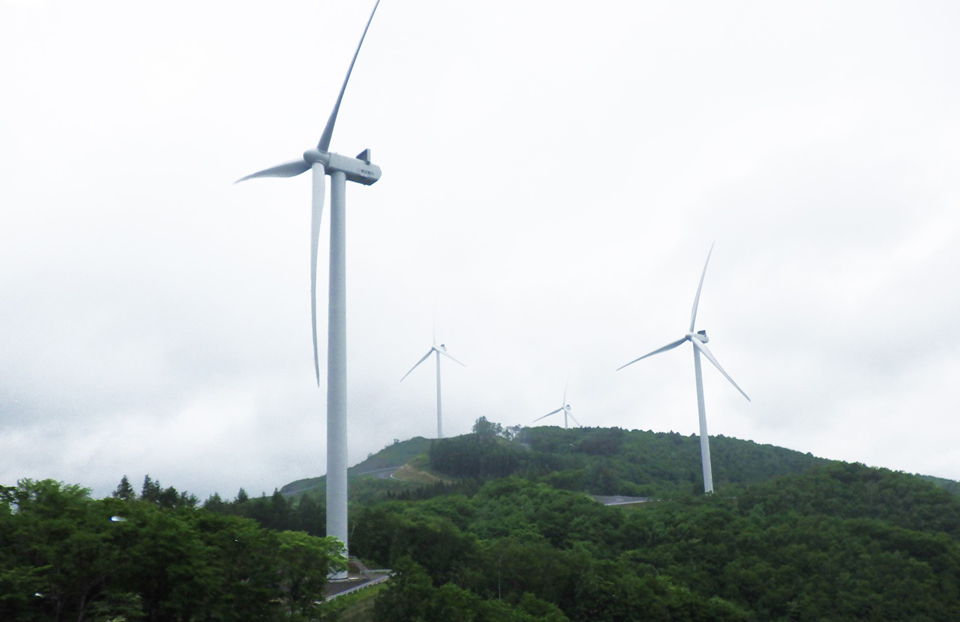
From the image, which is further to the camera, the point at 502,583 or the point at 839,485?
the point at 839,485

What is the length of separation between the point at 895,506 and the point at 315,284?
236 feet

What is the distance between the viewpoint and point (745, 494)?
81.3 meters

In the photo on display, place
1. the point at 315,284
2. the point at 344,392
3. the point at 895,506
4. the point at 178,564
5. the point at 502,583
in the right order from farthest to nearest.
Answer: the point at 895,506 → the point at 502,583 → the point at 344,392 → the point at 315,284 → the point at 178,564

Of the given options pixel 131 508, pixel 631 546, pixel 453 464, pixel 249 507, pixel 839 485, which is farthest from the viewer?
pixel 453 464

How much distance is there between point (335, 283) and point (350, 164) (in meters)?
7.61

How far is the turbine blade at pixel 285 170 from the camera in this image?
42.1 metres

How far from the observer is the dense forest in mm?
24547

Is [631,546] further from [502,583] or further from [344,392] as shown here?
[344,392]

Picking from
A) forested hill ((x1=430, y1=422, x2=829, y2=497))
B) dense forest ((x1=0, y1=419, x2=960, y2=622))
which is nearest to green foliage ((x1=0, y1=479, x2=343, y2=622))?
dense forest ((x1=0, y1=419, x2=960, y2=622))

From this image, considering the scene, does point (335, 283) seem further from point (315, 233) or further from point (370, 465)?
point (370, 465)

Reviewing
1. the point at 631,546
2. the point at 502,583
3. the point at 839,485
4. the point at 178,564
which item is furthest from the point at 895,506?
the point at 178,564

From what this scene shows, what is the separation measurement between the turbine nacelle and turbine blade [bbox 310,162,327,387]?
1.79 ft

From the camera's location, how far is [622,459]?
5364 inches

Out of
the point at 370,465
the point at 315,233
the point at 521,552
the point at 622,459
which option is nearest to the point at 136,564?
the point at 315,233
